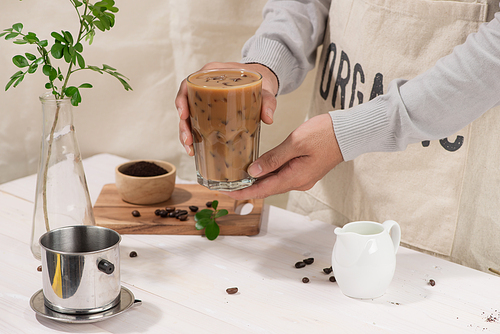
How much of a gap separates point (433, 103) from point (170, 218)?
69 cm

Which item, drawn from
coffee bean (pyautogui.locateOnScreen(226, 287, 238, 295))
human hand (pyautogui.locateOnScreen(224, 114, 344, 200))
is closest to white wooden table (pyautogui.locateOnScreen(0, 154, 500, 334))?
coffee bean (pyautogui.locateOnScreen(226, 287, 238, 295))

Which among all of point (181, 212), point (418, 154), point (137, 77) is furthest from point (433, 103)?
point (137, 77)

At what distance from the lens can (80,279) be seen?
0.82 m

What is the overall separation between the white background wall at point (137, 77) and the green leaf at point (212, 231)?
2.90ft

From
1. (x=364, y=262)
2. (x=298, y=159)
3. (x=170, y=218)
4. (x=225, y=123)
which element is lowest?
(x=170, y=218)

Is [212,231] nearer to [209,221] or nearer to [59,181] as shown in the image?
[209,221]

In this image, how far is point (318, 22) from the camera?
147 centimetres

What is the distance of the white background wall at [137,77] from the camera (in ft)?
5.47

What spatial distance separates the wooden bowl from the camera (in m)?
1.33

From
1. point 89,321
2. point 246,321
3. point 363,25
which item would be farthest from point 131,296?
point 363,25

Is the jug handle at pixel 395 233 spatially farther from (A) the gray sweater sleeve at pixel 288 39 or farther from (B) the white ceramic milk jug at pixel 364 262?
(A) the gray sweater sleeve at pixel 288 39

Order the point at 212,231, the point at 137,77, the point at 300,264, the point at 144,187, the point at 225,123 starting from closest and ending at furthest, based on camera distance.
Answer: the point at 225,123 → the point at 300,264 → the point at 212,231 → the point at 144,187 → the point at 137,77

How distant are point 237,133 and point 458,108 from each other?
1.50 ft

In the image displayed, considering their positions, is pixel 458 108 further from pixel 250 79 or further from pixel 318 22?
pixel 318 22
